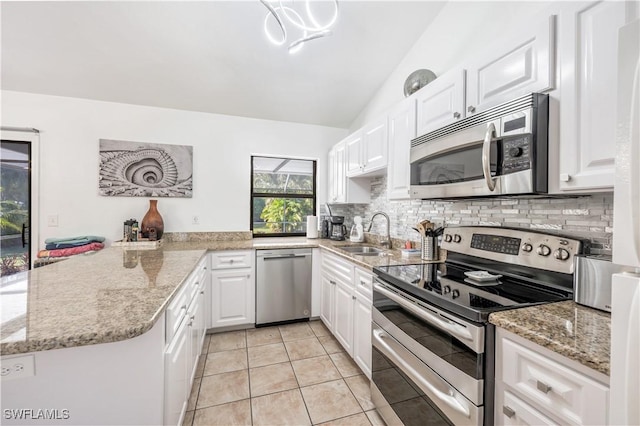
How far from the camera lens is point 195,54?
7.82 ft

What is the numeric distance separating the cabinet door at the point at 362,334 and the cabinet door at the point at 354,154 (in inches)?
53.0

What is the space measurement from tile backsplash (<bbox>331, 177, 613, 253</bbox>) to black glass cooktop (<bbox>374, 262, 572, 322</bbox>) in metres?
0.28

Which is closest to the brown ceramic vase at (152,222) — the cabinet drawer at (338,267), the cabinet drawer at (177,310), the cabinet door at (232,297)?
the cabinet door at (232,297)

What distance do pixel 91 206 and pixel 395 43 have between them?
11.3 ft

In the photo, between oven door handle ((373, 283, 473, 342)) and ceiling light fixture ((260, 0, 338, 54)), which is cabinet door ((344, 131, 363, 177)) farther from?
oven door handle ((373, 283, 473, 342))

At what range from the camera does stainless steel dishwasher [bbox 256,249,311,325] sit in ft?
9.09

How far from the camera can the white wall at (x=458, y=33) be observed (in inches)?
64.2

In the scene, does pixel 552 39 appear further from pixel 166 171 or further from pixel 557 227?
pixel 166 171

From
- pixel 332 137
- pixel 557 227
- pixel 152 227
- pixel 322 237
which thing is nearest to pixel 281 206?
pixel 322 237

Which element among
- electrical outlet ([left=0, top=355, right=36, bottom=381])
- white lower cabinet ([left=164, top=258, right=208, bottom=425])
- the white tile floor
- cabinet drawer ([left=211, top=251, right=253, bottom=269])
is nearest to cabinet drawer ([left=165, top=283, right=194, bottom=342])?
white lower cabinet ([left=164, top=258, right=208, bottom=425])

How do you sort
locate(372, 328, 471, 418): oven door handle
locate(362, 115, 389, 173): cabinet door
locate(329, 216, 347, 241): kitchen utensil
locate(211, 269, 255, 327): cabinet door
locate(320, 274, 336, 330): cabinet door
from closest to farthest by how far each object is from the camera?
locate(372, 328, 471, 418): oven door handle, locate(362, 115, 389, 173): cabinet door, locate(320, 274, 336, 330): cabinet door, locate(211, 269, 255, 327): cabinet door, locate(329, 216, 347, 241): kitchen utensil

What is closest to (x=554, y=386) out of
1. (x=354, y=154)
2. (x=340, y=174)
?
(x=354, y=154)

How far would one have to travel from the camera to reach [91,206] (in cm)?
277

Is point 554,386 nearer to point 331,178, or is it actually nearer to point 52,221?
point 331,178
